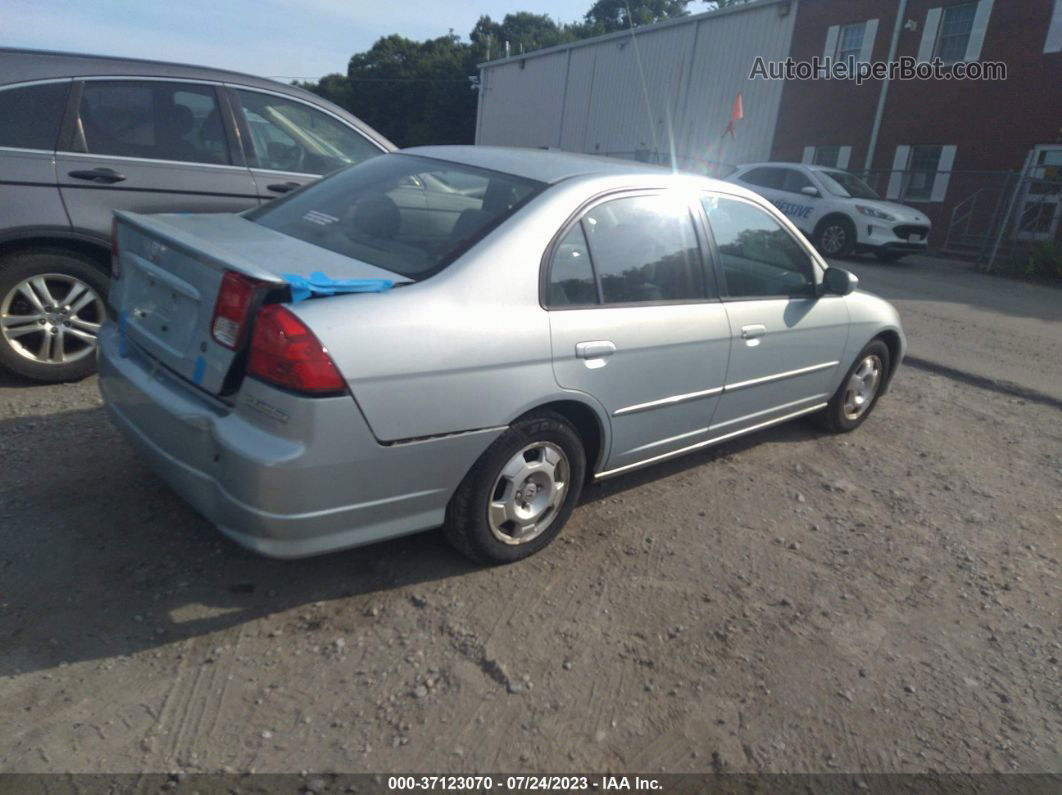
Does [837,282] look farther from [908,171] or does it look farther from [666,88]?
[666,88]

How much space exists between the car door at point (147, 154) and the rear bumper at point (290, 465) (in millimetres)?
2134

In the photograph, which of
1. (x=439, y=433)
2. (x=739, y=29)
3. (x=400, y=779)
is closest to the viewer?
Result: (x=400, y=779)

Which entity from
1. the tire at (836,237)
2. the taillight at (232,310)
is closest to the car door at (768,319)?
the taillight at (232,310)

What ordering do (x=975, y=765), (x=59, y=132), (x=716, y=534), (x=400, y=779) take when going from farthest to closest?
1. (x=59, y=132)
2. (x=716, y=534)
3. (x=975, y=765)
4. (x=400, y=779)

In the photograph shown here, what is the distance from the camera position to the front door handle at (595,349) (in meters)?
3.19

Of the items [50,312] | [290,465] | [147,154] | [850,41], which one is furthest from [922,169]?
[290,465]

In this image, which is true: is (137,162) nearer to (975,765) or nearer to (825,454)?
(825,454)

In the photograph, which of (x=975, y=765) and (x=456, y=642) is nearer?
(x=975, y=765)

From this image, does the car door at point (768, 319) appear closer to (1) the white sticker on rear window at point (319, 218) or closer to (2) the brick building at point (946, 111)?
(1) the white sticker on rear window at point (319, 218)

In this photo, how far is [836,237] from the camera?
50.4 ft

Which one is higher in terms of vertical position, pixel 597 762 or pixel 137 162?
pixel 137 162

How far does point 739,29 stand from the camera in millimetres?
26141

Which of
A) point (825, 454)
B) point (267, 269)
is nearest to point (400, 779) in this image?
point (267, 269)

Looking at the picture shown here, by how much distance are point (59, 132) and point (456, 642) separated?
3.74 meters
